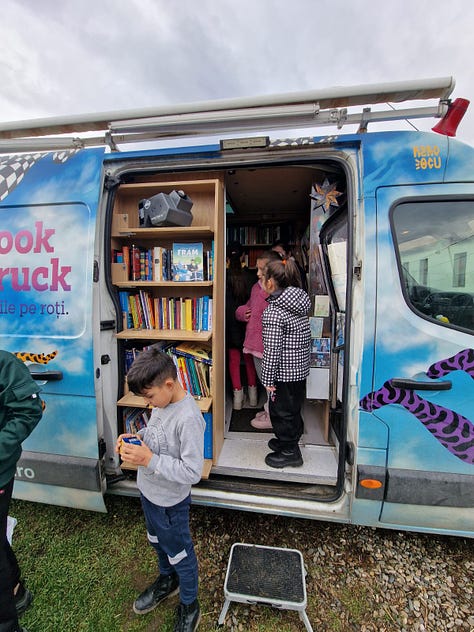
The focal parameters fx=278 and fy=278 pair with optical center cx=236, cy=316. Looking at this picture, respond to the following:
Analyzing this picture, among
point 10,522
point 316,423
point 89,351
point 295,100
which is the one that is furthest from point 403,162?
point 10,522

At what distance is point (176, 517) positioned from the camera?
4.39 ft

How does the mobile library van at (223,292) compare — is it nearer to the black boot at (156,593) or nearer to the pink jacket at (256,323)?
the black boot at (156,593)

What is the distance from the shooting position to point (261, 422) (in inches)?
111

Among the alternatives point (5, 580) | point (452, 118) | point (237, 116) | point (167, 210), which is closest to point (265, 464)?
point (5, 580)

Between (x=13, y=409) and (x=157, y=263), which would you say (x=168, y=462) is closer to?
(x=13, y=409)

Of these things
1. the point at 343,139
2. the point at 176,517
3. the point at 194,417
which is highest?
the point at 343,139

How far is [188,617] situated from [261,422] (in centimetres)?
159

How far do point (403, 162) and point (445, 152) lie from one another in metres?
0.21

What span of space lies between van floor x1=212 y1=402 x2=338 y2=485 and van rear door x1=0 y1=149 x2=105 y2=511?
0.97 meters

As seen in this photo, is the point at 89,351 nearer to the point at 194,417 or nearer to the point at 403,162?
the point at 194,417

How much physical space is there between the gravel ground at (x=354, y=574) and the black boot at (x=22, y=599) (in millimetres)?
946

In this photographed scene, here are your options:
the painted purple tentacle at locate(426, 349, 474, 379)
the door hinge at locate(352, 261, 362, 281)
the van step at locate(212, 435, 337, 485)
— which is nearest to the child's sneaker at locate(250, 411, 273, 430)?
the van step at locate(212, 435, 337, 485)

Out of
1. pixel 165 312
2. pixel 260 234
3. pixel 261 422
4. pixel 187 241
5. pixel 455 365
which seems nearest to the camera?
pixel 455 365

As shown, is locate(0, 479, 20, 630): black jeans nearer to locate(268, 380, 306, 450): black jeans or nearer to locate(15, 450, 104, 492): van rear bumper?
locate(15, 450, 104, 492): van rear bumper
